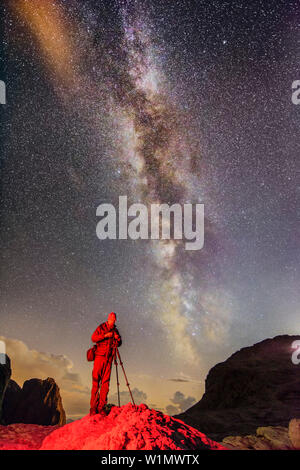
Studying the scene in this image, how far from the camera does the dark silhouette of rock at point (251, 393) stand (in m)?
17.3

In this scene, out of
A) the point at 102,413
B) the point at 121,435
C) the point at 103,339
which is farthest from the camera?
the point at 103,339

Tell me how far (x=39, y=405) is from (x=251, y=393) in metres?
39.8

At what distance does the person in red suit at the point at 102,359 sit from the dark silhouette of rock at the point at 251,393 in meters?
10.8

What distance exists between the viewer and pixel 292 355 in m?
27.5

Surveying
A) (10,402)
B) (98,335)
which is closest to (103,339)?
(98,335)

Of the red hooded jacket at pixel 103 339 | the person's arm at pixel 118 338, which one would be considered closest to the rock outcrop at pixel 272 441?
the person's arm at pixel 118 338

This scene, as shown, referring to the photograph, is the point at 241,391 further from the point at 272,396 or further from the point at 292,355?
the point at 292,355

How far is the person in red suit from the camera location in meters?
6.75

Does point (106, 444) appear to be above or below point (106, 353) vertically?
below

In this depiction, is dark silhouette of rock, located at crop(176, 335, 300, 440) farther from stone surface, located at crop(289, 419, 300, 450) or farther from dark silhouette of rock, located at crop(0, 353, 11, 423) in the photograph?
dark silhouette of rock, located at crop(0, 353, 11, 423)

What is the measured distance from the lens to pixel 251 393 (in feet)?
76.4

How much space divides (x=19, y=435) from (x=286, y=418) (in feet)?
54.9

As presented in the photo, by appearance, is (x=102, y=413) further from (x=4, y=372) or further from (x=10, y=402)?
(x=10, y=402)
